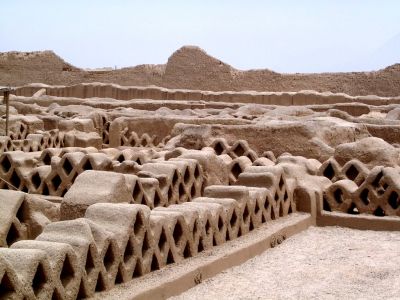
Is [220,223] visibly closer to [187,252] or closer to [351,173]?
[187,252]

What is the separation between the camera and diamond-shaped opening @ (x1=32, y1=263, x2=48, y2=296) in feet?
11.2

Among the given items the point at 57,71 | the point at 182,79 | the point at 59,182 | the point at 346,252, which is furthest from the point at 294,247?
the point at 57,71

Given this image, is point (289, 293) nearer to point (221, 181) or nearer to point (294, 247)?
point (294, 247)

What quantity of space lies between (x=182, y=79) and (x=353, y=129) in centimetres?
2080

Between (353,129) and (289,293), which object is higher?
(353,129)

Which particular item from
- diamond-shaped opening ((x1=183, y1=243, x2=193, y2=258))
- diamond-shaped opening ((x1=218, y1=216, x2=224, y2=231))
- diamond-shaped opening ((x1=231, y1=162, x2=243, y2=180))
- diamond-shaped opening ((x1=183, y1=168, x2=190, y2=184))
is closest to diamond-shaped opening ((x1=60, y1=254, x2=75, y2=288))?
diamond-shaped opening ((x1=183, y1=243, x2=193, y2=258))

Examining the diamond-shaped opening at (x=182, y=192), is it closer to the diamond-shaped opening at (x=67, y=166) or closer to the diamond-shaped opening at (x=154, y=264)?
the diamond-shaped opening at (x=67, y=166)

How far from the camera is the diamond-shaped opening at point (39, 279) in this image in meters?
3.43

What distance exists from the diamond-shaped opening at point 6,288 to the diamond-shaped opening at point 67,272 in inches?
17.8

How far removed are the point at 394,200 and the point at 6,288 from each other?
179 inches

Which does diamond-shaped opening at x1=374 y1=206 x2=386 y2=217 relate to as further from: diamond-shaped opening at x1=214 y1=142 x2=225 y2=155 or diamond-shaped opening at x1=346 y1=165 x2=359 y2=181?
diamond-shaped opening at x1=214 y1=142 x2=225 y2=155

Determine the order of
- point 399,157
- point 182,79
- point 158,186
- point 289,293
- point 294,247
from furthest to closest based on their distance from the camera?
point 182,79 → point 399,157 → point 158,186 → point 294,247 → point 289,293

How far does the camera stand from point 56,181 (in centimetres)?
751

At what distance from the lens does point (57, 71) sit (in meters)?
33.7
